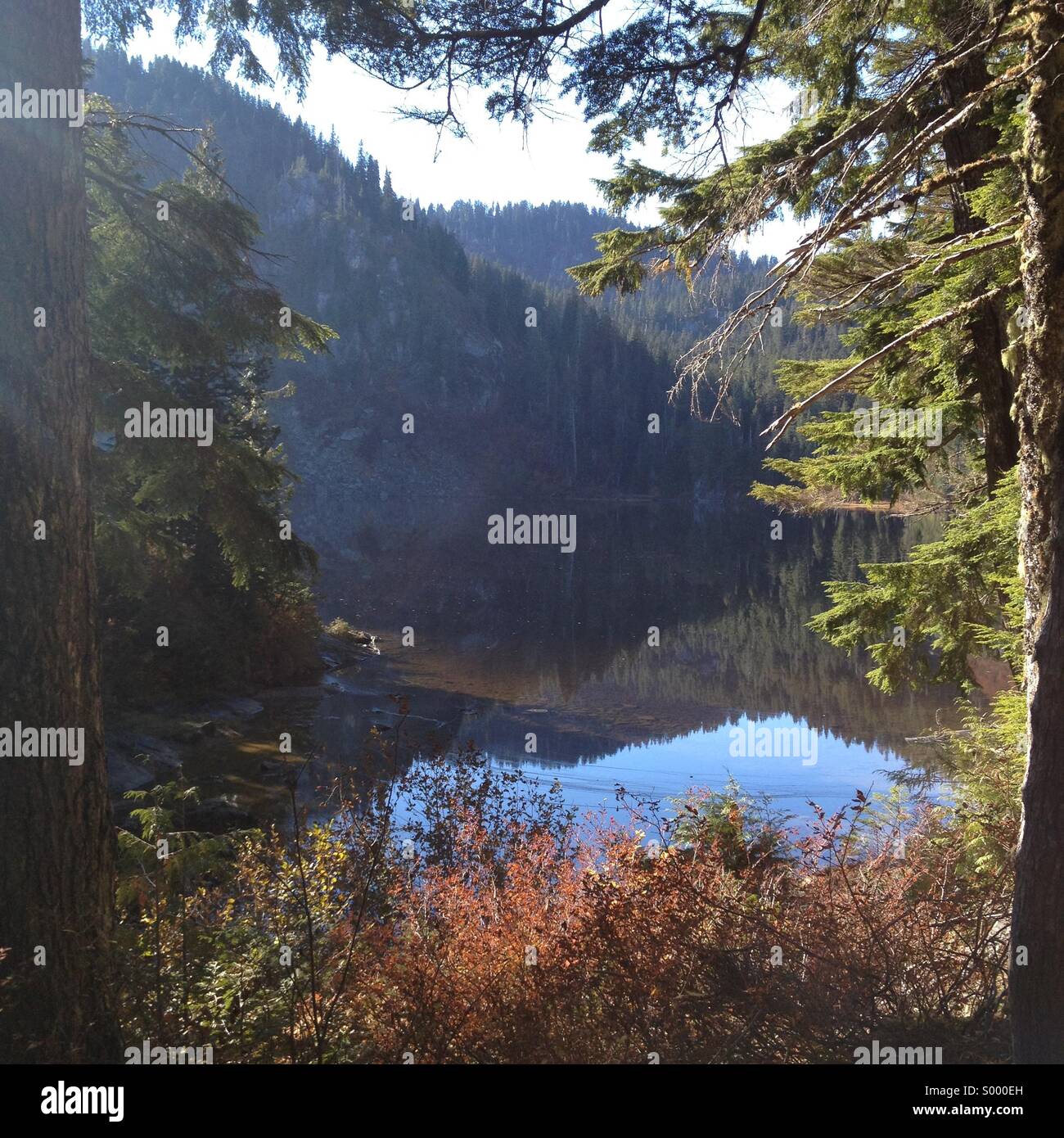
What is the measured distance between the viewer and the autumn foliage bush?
371 centimetres

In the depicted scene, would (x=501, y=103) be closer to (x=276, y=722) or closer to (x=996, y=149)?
(x=996, y=149)

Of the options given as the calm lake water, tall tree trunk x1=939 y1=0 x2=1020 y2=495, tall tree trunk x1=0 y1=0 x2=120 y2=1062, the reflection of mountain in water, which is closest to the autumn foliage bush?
tall tree trunk x1=0 y1=0 x2=120 y2=1062

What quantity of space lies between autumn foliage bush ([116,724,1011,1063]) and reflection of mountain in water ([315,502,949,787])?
53.5 inches

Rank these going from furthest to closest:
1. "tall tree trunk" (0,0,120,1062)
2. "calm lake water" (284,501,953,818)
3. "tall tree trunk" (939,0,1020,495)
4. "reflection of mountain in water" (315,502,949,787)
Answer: "reflection of mountain in water" (315,502,949,787) → "calm lake water" (284,501,953,818) → "tall tree trunk" (939,0,1020,495) → "tall tree trunk" (0,0,120,1062)

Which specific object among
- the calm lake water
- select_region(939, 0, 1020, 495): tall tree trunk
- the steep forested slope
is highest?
the steep forested slope

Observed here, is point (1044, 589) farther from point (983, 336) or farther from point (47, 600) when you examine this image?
point (983, 336)

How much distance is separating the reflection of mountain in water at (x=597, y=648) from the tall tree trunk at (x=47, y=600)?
80.0 inches

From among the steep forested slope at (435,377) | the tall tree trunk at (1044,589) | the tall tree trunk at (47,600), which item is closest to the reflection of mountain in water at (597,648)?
the tall tree trunk at (47,600)

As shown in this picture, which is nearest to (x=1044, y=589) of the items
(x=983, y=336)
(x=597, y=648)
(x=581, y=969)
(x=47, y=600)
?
(x=581, y=969)

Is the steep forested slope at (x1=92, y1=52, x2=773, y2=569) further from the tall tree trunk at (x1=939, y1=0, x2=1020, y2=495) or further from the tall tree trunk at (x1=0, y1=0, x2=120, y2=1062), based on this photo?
the tall tree trunk at (x1=0, y1=0, x2=120, y2=1062)

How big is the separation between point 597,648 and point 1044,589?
868 inches

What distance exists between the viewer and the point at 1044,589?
3.53m

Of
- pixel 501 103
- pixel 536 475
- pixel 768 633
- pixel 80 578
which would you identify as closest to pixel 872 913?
pixel 80 578

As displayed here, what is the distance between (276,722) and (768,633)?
51.0ft
